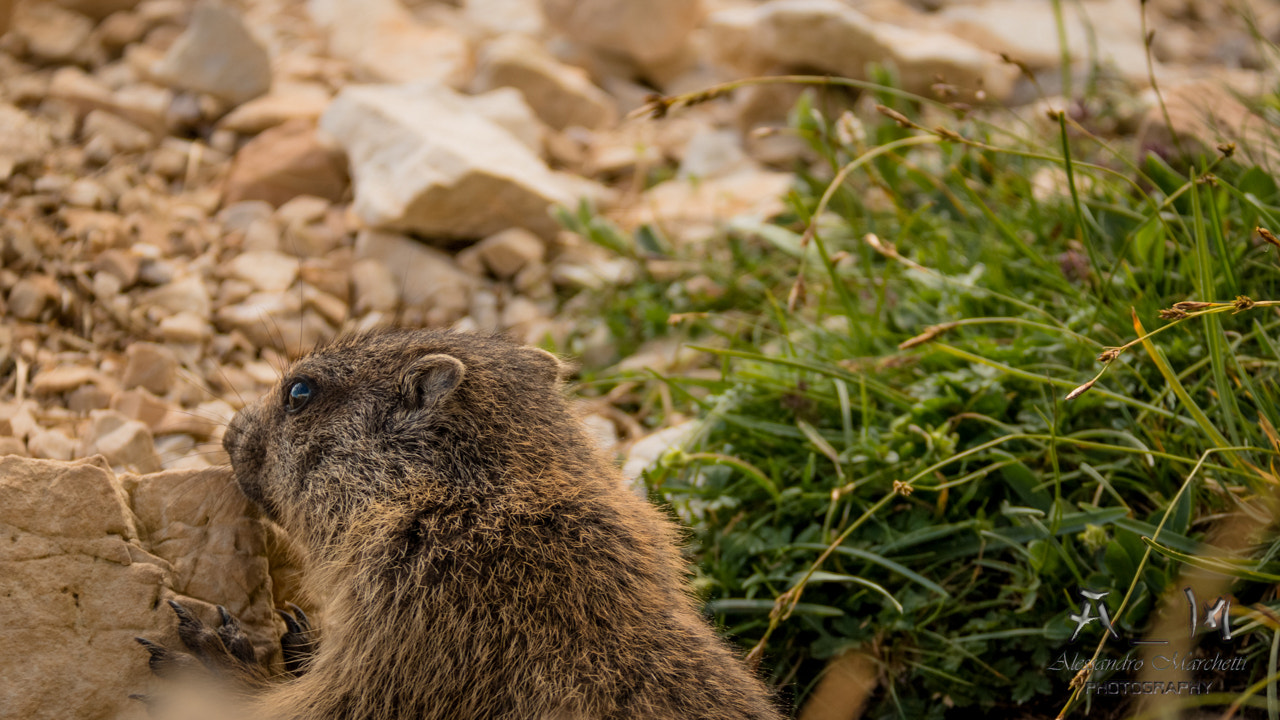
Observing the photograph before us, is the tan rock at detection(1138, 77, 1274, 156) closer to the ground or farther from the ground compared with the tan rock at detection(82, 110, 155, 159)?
farther from the ground

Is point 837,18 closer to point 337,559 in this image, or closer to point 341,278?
point 341,278

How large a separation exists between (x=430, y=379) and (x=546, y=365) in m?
0.51

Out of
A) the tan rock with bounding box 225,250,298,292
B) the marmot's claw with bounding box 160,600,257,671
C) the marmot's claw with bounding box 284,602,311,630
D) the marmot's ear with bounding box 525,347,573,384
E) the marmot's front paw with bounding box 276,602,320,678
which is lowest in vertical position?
the tan rock with bounding box 225,250,298,292

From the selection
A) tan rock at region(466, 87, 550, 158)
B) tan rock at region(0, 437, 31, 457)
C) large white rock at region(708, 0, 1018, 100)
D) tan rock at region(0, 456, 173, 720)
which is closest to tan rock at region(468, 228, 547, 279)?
tan rock at region(466, 87, 550, 158)

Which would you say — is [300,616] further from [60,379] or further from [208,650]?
[60,379]

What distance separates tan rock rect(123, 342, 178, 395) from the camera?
4.61 meters

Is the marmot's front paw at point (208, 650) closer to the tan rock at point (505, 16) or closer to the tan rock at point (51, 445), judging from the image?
the tan rock at point (51, 445)

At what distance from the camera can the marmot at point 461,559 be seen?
2961mm

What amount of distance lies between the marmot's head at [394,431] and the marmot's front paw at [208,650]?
39 cm

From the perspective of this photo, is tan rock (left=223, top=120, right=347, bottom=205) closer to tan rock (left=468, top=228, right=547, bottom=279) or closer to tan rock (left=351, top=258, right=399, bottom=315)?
tan rock (left=351, top=258, right=399, bottom=315)

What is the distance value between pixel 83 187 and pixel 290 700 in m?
3.73

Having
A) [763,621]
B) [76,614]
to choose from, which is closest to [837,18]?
[763,621]

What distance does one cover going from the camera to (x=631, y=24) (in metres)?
8.35

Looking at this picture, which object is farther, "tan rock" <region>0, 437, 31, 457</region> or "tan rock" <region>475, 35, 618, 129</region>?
"tan rock" <region>475, 35, 618, 129</region>
